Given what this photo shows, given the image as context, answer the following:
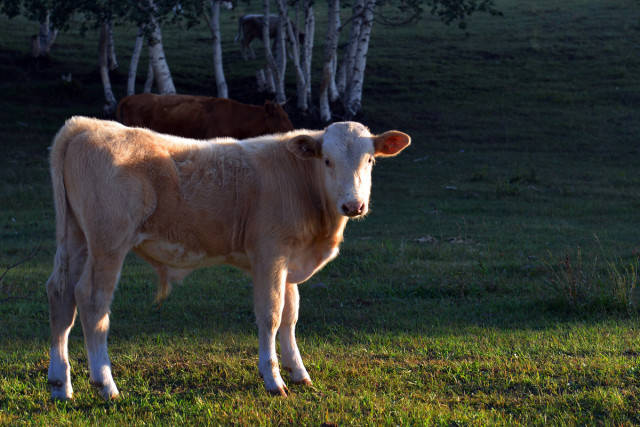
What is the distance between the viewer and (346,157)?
586cm

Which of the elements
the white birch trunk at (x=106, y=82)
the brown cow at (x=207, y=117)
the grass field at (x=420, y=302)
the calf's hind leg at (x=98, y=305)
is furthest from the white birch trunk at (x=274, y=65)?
the calf's hind leg at (x=98, y=305)

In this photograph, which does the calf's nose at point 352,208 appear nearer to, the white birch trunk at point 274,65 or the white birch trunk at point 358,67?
the white birch trunk at point 358,67

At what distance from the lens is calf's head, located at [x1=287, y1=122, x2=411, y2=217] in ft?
18.6

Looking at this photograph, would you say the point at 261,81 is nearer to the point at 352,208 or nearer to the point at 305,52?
the point at 305,52

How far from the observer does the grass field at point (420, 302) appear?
17.4 ft

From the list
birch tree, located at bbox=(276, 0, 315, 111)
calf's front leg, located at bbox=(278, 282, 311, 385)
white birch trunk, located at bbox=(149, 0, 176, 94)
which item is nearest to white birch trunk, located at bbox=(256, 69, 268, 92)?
birch tree, located at bbox=(276, 0, 315, 111)

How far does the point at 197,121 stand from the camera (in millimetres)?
16922

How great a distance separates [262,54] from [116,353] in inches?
1142

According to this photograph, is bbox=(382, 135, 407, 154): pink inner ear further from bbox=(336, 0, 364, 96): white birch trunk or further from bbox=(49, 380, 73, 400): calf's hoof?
bbox=(336, 0, 364, 96): white birch trunk

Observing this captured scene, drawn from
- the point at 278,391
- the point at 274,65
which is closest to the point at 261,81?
the point at 274,65

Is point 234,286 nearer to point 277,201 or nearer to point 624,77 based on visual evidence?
point 277,201

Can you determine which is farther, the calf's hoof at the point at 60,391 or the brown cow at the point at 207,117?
the brown cow at the point at 207,117

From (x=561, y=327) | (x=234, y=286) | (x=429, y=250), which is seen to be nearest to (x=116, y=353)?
(x=234, y=286)

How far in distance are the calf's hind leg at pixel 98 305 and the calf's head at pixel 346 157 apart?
5.38 feet
